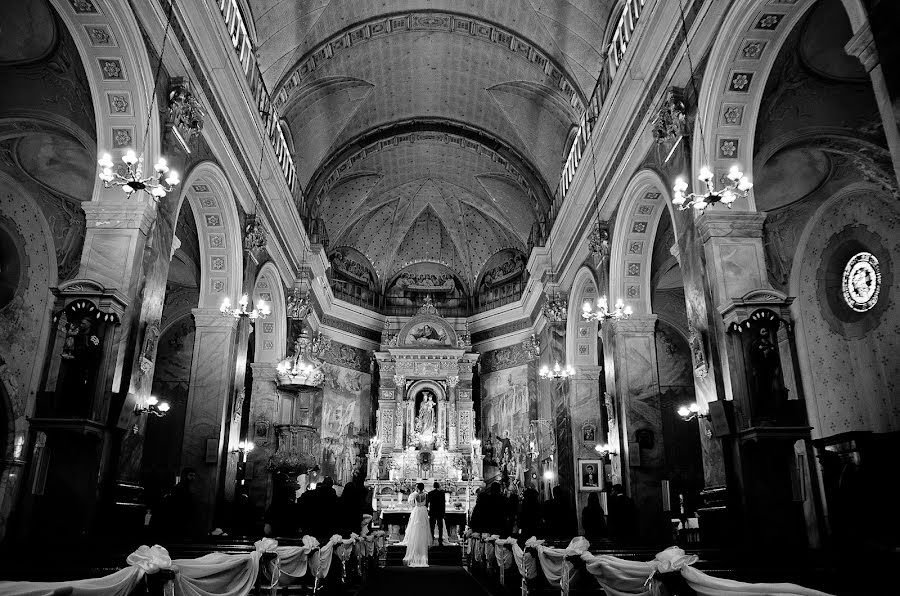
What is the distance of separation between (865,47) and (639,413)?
772 centimetres

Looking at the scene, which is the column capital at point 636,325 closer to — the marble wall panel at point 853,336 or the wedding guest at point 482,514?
the marble wall panel at point 853,336

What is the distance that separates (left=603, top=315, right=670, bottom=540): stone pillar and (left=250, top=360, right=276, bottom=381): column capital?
8.34 meters

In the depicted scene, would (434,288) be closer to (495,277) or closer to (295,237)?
(495,277)

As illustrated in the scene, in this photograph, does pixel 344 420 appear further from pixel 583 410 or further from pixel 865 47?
pixel 865 47

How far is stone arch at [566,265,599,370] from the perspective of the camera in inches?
657

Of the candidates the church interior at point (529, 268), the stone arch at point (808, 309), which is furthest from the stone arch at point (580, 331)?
the stone arch at point (808, 309)

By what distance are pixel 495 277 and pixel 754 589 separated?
2274cm

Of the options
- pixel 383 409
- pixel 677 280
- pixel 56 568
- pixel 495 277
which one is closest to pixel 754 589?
pixel 56 568

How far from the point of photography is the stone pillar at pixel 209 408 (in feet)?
37.0

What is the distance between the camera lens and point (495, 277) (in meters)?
Result: 25.7

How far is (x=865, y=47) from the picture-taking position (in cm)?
549

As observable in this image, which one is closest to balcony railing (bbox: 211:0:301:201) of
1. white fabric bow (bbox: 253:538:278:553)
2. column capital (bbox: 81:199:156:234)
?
column capital (bbox: 81:199:156:234)

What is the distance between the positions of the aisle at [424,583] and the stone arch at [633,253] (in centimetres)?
607

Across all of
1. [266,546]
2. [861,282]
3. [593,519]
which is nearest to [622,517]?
[593,519]
